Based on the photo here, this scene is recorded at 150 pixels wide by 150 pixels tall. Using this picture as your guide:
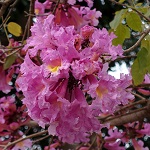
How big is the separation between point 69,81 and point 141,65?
25 centimetres

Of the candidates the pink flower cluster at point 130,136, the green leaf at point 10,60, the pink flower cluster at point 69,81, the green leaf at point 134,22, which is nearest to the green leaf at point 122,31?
the green leaf at point 134,22

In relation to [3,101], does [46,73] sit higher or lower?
higher

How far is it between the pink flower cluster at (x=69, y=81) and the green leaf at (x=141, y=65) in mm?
157

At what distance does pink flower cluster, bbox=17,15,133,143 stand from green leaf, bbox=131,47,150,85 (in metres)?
0.16

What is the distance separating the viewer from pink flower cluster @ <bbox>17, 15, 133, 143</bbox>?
830 millimetres

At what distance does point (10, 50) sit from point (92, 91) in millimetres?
897

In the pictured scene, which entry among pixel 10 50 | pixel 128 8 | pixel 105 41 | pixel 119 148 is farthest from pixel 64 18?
pixel 105 41

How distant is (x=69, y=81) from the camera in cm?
87

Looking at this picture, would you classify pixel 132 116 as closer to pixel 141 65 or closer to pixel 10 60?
pixel 10 60

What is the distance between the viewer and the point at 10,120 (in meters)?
1.97

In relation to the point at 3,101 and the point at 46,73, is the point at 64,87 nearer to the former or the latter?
the point at 46,73

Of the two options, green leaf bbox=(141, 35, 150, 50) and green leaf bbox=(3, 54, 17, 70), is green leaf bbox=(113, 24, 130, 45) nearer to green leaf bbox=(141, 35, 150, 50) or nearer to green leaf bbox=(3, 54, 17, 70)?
green leaf bbox=(141, 35, 150, 50)

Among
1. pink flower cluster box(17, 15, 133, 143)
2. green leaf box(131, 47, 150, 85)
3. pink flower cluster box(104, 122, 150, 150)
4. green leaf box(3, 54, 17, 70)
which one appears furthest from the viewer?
pink flower cluster box(104, 122, 150, 150)

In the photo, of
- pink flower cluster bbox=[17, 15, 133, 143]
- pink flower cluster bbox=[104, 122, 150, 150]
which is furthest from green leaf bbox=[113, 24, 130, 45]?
pink flower cluster bbox=[104, 122, 150, 150]
